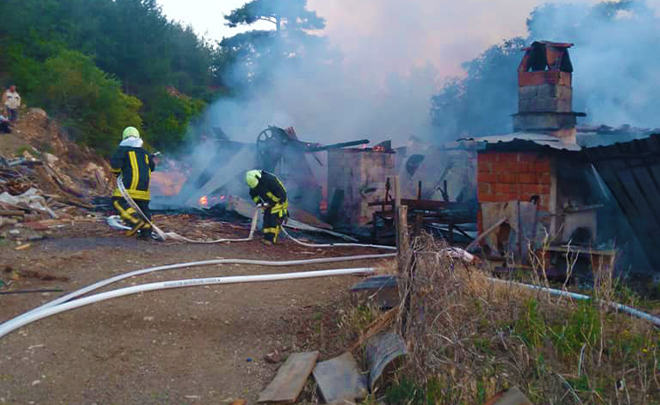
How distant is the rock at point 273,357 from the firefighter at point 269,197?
15.2 ft

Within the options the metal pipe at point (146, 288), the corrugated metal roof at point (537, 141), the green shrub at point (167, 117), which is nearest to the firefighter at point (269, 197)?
the metal pipe at point (146, 288)

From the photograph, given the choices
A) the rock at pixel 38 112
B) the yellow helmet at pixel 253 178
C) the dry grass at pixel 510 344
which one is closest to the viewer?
the dry grass at pixel 510 344

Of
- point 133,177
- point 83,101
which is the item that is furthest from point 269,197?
point 83,101

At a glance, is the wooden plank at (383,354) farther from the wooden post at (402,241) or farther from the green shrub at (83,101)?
the green shrub at (83,101)

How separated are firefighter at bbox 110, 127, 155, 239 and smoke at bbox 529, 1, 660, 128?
14180 mm

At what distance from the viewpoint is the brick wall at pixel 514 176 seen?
23.6ft

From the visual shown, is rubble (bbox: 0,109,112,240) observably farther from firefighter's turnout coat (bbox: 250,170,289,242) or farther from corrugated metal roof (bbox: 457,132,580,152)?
corrugated metal roof (bbox: 457,132,580,152)

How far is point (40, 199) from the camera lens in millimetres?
11070

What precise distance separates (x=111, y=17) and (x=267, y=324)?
2889 cm

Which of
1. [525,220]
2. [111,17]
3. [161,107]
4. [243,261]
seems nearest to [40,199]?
[243,261]

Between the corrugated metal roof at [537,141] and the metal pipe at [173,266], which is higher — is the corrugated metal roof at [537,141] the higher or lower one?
the higher one

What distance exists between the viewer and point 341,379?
4.06 meters

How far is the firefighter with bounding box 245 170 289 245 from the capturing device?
30.1ft

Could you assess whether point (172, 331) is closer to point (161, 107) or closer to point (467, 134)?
point (467, 134)
